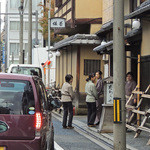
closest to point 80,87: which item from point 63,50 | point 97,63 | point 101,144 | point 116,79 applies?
point 97,63

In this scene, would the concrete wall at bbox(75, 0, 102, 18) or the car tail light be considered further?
the concrete wall at bbox(75, 0, 102, 18)

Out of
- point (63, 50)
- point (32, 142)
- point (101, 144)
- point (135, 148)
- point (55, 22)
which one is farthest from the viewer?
point (63, 50)

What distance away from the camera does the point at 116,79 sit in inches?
364

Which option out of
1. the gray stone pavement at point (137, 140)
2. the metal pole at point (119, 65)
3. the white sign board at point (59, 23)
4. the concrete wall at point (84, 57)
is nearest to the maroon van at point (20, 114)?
the metal pole at point (119, 65)

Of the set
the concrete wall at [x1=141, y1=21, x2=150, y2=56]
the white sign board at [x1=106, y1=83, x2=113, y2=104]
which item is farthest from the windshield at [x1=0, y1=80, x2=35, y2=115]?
the concrete wall at [x1=141, y1=21, x2=150, y2=56]

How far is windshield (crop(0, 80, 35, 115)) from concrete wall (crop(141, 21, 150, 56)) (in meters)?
7.38

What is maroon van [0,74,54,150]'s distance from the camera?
22.0 feet

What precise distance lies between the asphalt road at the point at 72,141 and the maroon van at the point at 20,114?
3682mm

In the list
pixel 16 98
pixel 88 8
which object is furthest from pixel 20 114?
pixel 88 8

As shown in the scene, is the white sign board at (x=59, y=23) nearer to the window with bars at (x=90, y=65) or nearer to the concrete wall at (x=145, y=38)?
the window with bars at (x=90, y=65)

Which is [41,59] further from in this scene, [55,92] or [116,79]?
[116,79]

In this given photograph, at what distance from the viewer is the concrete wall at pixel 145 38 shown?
44.8 feet

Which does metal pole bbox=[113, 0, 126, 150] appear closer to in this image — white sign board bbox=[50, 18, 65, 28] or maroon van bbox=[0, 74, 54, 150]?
maroon van bbox=[0, 74, 54, 150]

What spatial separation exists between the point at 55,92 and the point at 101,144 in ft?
41.0
